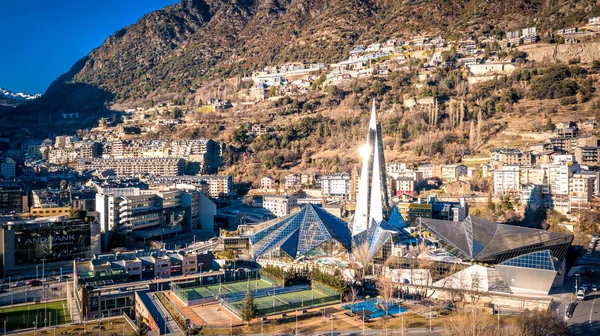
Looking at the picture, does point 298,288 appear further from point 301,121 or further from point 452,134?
point 301,121

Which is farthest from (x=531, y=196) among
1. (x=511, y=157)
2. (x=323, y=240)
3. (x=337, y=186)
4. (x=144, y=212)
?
(x=144, y=212)

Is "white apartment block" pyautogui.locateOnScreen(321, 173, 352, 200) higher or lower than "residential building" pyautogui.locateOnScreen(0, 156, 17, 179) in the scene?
lower

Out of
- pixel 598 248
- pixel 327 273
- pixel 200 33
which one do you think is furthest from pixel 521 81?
pixel 200 33

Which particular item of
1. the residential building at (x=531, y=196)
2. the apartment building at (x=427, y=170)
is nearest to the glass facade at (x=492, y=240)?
the residential building at (x=531, y=196)

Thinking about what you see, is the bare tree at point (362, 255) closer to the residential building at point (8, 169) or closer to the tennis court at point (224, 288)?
the tennis court at point (224, 288)

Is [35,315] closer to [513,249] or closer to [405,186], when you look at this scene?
[513,249]

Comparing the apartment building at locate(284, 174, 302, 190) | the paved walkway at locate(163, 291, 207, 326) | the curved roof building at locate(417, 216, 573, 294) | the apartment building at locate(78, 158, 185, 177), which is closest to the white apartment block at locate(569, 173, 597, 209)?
the curved roof building at locate(417, 216, 573, 294)

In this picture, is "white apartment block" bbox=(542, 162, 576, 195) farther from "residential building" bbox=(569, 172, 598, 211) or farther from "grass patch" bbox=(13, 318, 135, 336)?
"grass patch" bbox=(13, 318, 135, 336)
